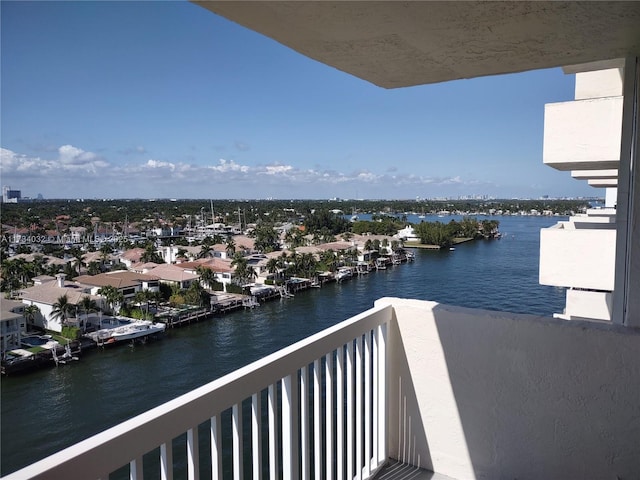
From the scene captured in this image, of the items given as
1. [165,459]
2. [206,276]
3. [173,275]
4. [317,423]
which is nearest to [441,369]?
[317,423]

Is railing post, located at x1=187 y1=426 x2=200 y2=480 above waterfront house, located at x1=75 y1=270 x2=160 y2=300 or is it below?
above

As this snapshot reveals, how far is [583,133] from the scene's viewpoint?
2.81m

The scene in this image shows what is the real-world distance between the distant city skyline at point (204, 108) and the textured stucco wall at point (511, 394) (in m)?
0.95

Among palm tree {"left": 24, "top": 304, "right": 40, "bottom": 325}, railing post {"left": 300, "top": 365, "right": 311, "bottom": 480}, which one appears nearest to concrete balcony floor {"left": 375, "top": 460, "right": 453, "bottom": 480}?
railing post {"left": 300, "top": 365, "right": 311, "bottom": 480}

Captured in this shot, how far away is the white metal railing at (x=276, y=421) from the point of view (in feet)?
2.41

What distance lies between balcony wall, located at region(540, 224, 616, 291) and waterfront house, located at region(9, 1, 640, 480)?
4.86 ft

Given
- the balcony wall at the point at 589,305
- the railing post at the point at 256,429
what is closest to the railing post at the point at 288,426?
the railing post at the point at 256,429

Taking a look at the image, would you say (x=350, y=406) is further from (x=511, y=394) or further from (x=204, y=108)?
(x=204, y=108)

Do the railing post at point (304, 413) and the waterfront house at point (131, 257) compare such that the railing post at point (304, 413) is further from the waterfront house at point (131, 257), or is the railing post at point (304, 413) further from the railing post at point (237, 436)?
the waterfront house at point (131, 257)

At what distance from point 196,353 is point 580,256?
15.2 m

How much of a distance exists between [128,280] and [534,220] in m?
55.5

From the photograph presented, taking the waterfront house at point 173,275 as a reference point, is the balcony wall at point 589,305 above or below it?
above

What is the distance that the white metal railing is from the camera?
73cm

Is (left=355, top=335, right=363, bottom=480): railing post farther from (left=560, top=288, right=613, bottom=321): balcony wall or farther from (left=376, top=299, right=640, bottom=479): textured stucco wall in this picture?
(left=560, top=288, right=613, bottom=321): balcony wall
